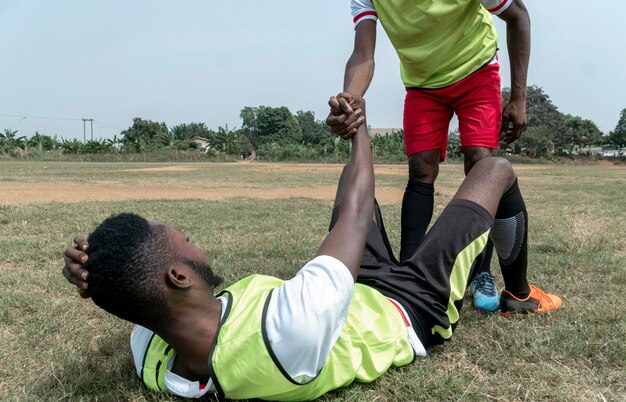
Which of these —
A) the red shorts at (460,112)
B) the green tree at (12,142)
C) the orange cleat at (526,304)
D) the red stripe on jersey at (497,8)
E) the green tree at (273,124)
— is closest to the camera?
the orange cleat at (526,304)

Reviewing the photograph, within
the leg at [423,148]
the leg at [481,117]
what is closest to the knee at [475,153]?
the leg at [481,117]

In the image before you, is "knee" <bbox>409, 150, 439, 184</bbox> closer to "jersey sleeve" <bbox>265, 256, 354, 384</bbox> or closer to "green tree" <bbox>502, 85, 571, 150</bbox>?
"jersey sleeve" <bbox>265, 256, 354, 384</bbox>

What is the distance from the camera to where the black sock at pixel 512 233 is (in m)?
2.34

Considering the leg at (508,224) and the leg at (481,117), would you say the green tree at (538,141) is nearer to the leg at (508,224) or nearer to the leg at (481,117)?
the leg at (481,117)

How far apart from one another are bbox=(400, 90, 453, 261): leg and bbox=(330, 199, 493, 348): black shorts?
37.9 inches

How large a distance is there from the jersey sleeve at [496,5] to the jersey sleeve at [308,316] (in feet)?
5.83

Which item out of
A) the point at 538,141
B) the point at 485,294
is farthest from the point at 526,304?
the point at 538,141

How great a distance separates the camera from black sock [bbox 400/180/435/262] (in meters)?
2.96

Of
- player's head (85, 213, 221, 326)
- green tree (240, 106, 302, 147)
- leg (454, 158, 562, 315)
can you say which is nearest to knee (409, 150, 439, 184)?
leg (454, 158, 562, 315)

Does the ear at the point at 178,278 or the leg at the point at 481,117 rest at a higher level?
the leg at the point at 481,117

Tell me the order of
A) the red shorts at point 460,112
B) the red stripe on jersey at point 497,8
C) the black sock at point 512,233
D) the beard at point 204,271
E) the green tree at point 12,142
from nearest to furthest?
the beard at point 204,271 → the black sock at point 512,233 → the red stripe on jersey at point 497,8 → the red shorts at point 460,112 → the green tree at point 12,142

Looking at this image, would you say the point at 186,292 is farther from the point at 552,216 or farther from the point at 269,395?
the point at 552,216

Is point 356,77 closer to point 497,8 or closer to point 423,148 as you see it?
point 423,148

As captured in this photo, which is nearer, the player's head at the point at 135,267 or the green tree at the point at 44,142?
the player's head at the point at 135,267
